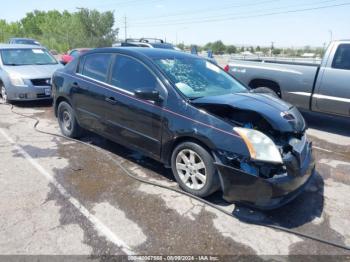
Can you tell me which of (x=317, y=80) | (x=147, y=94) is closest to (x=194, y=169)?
(x=147, y=94)

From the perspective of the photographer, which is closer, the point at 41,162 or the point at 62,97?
the point at 41,162

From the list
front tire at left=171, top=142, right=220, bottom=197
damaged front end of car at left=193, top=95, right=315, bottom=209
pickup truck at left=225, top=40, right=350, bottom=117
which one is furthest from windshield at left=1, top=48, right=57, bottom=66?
damaged front end of car at left=193, top=95, right=315, bottom=209

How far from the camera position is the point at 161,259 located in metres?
2.81

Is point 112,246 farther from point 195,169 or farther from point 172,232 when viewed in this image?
point 195,169

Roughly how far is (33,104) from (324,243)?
8295 mm

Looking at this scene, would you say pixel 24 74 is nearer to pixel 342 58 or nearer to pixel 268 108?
pixel 268 108

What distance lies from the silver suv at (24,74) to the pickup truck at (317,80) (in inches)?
213

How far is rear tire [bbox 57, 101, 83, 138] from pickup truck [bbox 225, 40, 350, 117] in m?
3.43

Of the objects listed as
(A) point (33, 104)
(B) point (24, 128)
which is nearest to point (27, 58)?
(A) point (33, 104)

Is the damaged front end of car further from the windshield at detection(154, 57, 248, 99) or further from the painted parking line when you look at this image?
the painted parking line

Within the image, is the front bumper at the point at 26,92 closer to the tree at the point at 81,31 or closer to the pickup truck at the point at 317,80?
the pickup truck at the point at 317,80

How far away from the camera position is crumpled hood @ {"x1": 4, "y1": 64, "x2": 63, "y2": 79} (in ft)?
27.9

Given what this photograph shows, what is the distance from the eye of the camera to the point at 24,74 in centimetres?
852

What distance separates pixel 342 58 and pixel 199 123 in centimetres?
444
